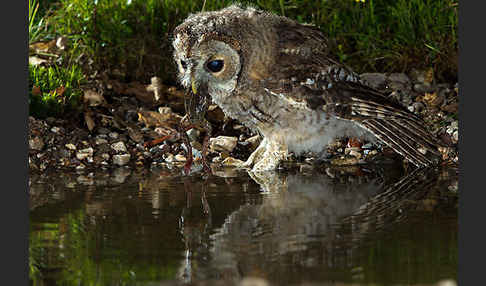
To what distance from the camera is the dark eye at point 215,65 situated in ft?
19.2

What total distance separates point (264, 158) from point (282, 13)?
86.8 inches

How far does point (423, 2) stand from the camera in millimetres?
7871

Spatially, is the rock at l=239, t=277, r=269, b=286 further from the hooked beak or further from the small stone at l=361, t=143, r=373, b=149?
the small stone at l=361, t=143, r=373, b=149

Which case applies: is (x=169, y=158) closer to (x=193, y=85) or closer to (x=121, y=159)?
(x=121, y=159)

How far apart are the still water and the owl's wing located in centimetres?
28

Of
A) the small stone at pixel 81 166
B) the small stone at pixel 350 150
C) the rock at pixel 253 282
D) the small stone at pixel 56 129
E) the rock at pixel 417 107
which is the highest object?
the rock at pixel 417 107

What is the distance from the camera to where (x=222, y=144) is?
6953mm

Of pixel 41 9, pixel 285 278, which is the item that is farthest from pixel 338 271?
pixel 41 9

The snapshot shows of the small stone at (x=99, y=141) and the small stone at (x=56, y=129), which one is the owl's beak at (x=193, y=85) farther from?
the small stone at (x=56, y=129)

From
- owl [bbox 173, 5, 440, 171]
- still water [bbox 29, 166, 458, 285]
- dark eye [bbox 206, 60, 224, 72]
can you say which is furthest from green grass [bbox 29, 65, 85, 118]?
dark eye [bbox 206, 60, 224, 72]

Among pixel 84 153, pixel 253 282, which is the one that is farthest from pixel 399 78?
pixel 253 282

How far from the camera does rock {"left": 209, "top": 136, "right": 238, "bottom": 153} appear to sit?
692 cm

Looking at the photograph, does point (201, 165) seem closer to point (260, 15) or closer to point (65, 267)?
point (260, 15)

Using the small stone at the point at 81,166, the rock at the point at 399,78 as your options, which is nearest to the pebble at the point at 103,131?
the small stone at the point at 81,166
